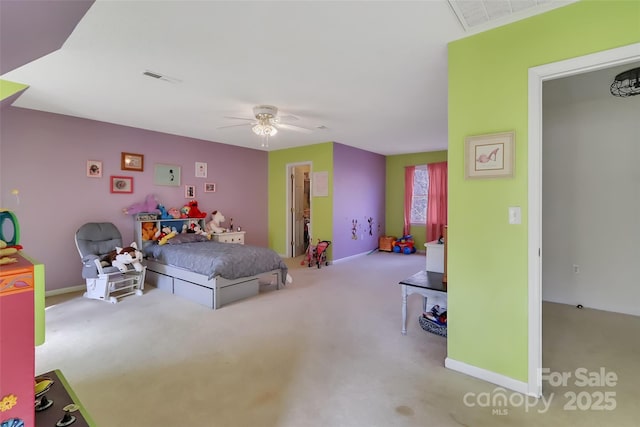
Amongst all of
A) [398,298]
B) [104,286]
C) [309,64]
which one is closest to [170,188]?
[104,286]

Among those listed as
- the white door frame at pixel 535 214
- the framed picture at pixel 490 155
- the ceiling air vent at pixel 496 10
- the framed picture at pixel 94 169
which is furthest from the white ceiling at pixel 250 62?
the framed picture at pixel 490 155

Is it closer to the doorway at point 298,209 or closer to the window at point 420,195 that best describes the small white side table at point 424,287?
the doorway at point 298,209

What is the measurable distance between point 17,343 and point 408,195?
7387 mm

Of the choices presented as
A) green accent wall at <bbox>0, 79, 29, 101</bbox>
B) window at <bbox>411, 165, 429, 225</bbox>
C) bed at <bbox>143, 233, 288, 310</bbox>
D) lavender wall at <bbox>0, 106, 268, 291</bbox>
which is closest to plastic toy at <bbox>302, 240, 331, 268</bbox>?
bed at <bbox>143, 233, 288, 310</bbox>

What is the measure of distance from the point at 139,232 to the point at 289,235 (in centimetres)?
296

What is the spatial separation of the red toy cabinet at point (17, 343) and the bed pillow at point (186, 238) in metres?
4.10

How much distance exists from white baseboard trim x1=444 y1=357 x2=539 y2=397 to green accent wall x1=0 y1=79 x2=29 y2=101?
4714 mm

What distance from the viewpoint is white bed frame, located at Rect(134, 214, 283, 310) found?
3.57m

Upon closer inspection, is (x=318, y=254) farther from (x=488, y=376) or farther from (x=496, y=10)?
(x=496, y=10)

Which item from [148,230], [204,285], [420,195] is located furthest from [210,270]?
[420,195]

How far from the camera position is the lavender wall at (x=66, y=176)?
3772 millimetres

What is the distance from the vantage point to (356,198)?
22.1 feet

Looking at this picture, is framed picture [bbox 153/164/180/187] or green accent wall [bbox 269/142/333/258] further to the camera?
green accent wall [bbox 269/142/333/258]

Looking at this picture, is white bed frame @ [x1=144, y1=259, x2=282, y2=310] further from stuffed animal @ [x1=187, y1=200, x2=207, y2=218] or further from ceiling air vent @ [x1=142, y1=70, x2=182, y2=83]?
ceiling air vent @ [x1=142, y1=70, x2=182, y2=83]
